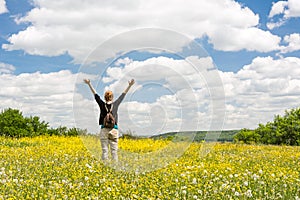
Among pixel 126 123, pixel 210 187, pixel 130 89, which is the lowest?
pixel 210 187

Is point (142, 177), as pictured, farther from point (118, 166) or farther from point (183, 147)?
point (183, 147)

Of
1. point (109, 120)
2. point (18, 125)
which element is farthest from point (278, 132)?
point (109, 120)

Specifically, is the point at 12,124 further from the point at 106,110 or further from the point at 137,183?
the point at 137,183

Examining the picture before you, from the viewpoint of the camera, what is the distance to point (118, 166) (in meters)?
12.6

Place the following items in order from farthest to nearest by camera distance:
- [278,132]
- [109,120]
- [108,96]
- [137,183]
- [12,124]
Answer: [278,132]
[12,124]
[109,120]
[108,96]
[137,183]

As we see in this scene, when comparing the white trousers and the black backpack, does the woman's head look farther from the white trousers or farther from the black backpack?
the white trousers

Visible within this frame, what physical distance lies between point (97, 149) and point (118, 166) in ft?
6.66

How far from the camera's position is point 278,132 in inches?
1256

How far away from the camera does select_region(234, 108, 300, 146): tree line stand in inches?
1254

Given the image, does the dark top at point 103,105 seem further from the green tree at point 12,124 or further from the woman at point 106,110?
the green tree at point 12,124

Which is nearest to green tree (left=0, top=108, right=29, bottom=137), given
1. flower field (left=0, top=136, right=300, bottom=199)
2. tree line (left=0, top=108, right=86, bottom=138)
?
tree line (left=0, top=108, right=86, bottom=138)

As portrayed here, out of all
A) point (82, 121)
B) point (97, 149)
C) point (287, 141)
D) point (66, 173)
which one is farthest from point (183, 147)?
point (287, 141)

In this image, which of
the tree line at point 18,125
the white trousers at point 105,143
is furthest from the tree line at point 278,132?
the white trousers at point 105,143

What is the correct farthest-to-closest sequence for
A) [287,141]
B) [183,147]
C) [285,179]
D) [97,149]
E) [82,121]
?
[287,141] < [183,147] < [97,149] < [82,121] < [285,179]
